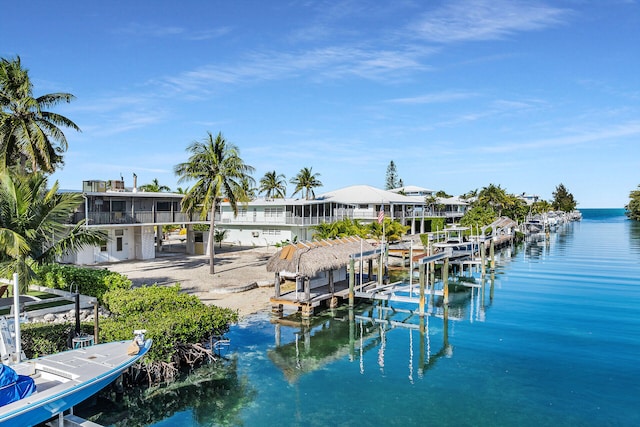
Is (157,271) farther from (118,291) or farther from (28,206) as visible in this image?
(28,206)

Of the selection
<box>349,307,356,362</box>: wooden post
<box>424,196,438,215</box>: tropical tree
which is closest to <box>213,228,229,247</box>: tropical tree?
<box>349,307,356,362</box>: wooden post

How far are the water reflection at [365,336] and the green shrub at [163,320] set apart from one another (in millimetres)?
3309

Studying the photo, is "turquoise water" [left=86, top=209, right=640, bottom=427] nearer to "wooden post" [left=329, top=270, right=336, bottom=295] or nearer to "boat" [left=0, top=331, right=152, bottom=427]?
"wooden post" [left=329, top=270, right=336, bottom=295]

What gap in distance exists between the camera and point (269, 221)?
51750 millimetres

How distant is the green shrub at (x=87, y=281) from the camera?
2211 centimetres

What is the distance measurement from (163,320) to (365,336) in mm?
10345

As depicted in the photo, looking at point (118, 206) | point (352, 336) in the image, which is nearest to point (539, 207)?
point (118, 206)

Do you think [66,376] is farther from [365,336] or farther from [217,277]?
[217,277]

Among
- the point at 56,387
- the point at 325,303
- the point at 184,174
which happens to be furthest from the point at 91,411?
the point at 184,174

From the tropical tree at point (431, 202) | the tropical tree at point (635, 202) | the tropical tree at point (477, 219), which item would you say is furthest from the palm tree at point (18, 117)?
the tropical tree at point (635, 202)

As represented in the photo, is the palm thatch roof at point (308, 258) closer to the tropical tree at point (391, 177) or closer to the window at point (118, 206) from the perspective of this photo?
the window at point (118, 206)

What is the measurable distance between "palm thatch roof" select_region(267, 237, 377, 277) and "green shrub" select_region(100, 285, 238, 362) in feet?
21.9

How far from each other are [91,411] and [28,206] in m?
7.35

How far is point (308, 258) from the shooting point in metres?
25.0
